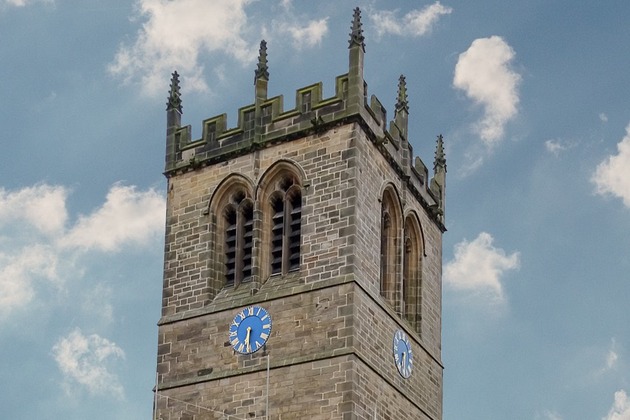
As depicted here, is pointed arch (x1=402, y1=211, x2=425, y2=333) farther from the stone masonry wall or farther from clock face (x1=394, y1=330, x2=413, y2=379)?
clock face (x1=394, y1=330, x2=413, y2=379)

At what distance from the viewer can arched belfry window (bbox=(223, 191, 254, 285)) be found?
40.8 metres

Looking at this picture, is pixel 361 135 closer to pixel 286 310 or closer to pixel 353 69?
pixel 353 69

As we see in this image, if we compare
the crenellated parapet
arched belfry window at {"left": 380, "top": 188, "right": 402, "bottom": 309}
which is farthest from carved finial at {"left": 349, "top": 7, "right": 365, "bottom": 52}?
arched belfry window at {"left": 380, "top": 188, "right": 402, "bottom": 309}

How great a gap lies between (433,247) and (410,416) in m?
6.07

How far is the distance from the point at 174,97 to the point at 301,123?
5.14 meters

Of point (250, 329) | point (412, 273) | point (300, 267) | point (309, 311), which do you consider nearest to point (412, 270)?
point (412, 273)

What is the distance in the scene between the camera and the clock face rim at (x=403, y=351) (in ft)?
132

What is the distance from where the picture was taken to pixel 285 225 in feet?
133

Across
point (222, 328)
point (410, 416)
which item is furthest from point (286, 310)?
point (410, 416)

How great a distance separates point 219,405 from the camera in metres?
38.8

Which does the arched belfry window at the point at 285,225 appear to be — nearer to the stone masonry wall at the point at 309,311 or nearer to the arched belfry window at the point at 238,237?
the stone masonry wall at the point at 309,311

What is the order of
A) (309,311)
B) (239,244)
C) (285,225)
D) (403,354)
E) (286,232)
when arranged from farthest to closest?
1. (239,244)
2. (403,354)
3. (285,225)
4. (286,232)
5. (309,311)

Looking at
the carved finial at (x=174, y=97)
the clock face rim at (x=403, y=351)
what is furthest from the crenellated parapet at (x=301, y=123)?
the clock face rim at (x=403, y=351)

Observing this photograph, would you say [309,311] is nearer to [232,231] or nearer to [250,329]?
[250,329]
